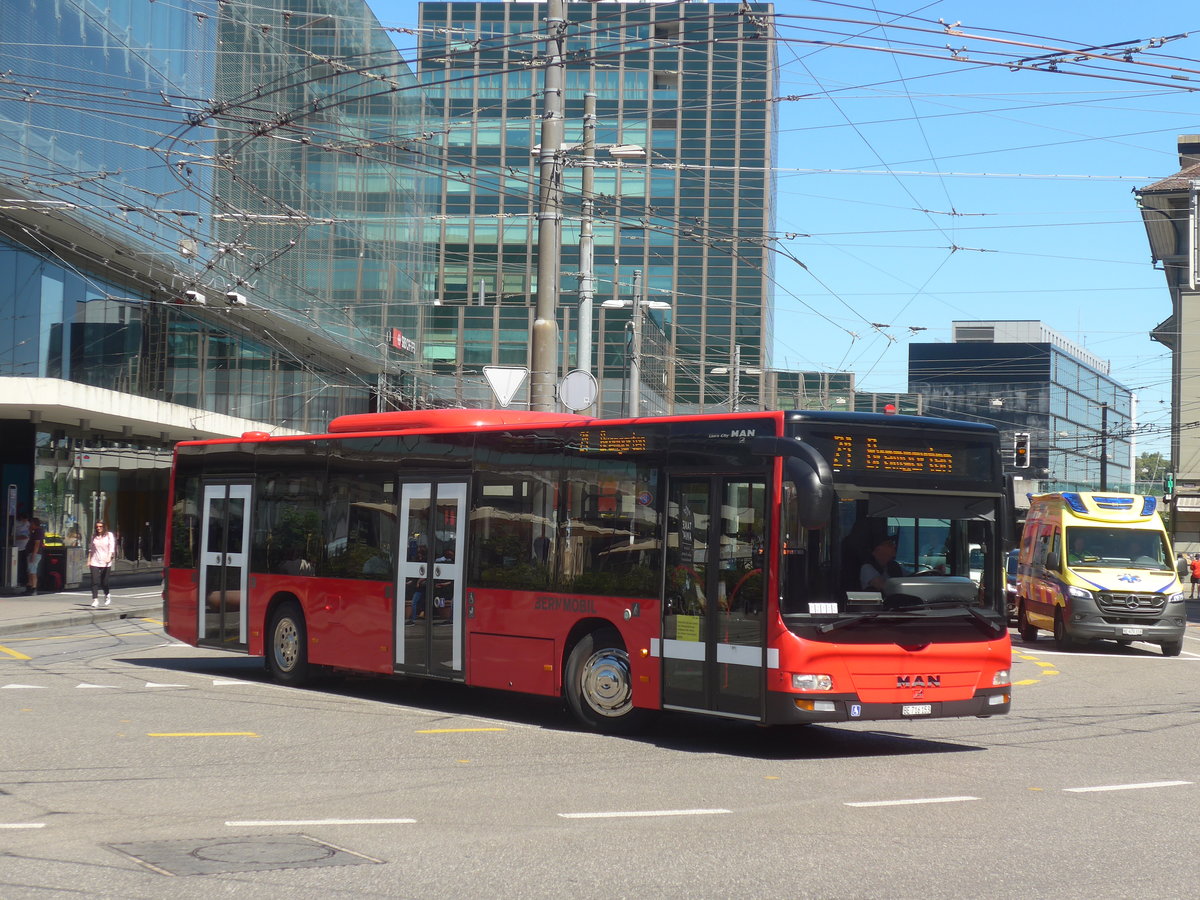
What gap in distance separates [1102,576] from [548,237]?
10.3m

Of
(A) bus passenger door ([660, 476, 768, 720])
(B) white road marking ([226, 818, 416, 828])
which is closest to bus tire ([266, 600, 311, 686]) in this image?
(A) bus passenger door ([660, 476, 768, 720])

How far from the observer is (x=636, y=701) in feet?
38.7

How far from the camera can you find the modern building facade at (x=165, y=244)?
30.6 meters

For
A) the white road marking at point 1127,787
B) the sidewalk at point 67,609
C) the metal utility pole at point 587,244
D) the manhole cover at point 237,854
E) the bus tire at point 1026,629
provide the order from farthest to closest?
the bus tire at point 1026,629 < the sidewalk at point 67,609 < the metal utility pole at point 587,244 < the white road marking at point 1127,787 < the manhole cover at point 237,854

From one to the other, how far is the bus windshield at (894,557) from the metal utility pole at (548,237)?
26.5 feet

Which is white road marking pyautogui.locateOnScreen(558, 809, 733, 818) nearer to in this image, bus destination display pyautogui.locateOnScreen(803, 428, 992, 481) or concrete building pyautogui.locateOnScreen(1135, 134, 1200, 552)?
bus destination display pyautogui.locateOnScreen(803, 428, 992, 481)

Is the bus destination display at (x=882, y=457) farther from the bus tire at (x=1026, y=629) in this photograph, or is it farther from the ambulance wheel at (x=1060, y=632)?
the bus tire at (x=1026, y=629)

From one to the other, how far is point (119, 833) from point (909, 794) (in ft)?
15.6

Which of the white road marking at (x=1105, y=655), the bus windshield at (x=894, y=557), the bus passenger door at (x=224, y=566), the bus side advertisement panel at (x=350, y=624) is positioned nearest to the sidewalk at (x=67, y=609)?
the bus passenger door at (x=224, y=566)

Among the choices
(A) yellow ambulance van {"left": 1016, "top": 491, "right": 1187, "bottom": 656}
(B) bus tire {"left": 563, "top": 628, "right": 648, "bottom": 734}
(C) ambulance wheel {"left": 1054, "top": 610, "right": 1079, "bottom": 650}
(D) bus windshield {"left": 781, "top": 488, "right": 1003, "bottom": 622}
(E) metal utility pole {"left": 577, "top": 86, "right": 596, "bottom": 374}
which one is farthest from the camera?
(E) metal utility pole {"left": 577, "top": 86, "right": 596, "bottom": 374}

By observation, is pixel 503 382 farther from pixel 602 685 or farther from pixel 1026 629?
pixel 1026 629

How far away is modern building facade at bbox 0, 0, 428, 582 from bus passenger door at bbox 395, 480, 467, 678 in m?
7.51

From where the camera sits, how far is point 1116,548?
2355cm

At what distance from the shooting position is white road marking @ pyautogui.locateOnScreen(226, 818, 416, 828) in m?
7.83
